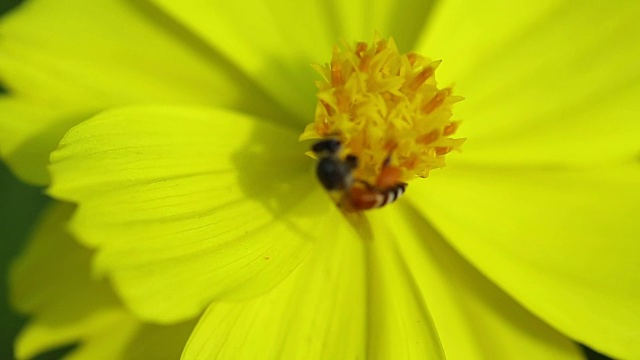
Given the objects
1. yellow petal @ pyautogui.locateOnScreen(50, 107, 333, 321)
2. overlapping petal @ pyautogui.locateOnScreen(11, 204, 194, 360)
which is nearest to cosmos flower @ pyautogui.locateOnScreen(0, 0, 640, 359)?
yellow petal @ pyautogui.locateOnScreen(50, 107, 333, 321)

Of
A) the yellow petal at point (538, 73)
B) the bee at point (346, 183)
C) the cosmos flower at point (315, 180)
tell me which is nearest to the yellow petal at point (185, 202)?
the cosmos flower at point (315, 180)

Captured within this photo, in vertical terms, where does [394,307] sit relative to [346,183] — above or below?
below

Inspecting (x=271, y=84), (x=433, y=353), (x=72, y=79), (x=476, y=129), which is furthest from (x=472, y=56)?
(x=72, y=79)

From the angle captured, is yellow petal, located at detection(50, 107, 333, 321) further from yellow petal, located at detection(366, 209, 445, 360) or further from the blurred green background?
the blurred green background

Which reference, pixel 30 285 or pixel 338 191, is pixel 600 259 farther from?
pixel 30 285

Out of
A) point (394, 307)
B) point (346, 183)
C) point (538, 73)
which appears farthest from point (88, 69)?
point (538, 73)

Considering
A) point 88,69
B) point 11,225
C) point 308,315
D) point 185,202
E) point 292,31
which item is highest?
point 292,31

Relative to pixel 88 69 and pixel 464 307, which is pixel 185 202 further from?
pixel 464 307
